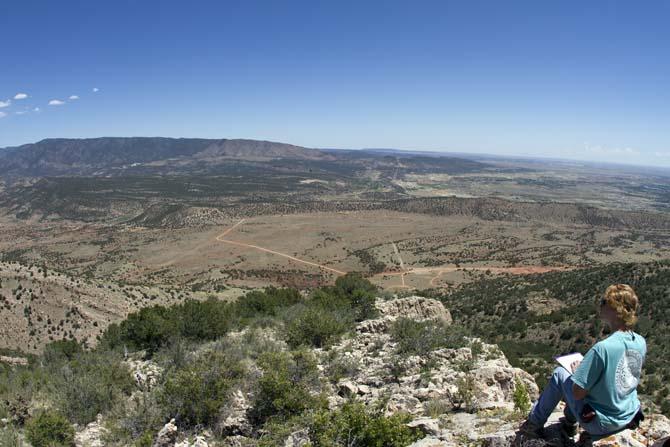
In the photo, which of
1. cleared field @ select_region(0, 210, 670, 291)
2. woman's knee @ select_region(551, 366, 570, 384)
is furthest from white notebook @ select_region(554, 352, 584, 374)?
cleared field @ select_region(0, 210, 670, 291)

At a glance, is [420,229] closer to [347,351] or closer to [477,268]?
[477,268]

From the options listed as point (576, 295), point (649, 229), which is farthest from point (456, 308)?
point (649, 229)

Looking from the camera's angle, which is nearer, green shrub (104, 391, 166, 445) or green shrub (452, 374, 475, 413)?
green shrub (452, 374, 475, 413)

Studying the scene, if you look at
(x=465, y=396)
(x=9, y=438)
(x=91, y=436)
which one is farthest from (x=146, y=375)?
(x=465, y=396)

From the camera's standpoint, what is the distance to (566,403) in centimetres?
471

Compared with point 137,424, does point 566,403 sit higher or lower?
higher

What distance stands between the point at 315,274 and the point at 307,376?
5187 cm

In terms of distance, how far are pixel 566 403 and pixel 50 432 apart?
11.5m

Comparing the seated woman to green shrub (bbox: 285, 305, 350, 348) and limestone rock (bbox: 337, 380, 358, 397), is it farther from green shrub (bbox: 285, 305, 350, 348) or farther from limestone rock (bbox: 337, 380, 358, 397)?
green shrub (bbox: 285, 305, 350, 348)

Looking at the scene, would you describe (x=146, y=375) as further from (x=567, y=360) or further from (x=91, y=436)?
(x=567, y=360)

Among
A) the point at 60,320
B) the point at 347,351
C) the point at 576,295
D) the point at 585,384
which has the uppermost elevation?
the point at 585,384

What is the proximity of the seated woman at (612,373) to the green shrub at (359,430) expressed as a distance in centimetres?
327

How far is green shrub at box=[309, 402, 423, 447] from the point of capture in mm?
6883

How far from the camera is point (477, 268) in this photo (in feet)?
209
